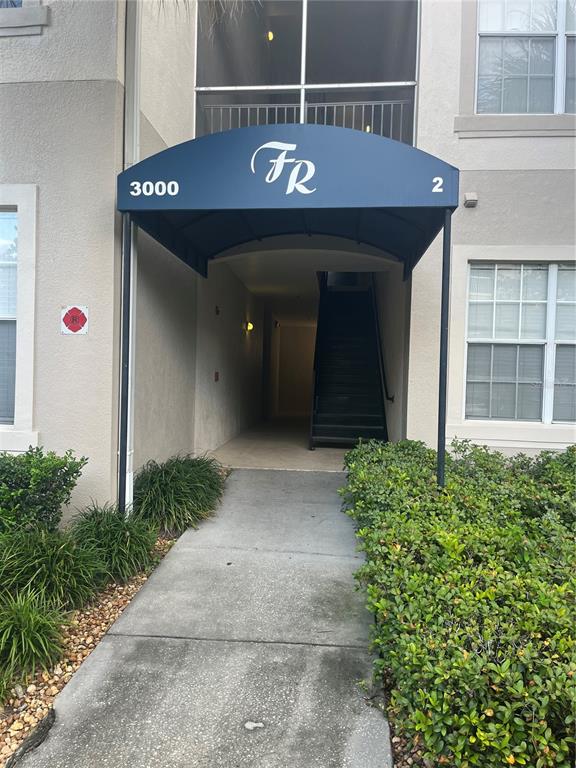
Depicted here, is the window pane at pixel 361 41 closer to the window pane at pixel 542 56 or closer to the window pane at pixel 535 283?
the window pane at pixel 542 56

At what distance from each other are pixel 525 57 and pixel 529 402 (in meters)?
4.20

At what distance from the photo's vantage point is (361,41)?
9336mm

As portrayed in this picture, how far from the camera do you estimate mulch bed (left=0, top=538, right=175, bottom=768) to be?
7.95 feet

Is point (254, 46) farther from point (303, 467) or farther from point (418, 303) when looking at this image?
point (303, 467)

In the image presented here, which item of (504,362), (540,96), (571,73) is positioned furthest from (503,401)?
(571,73)

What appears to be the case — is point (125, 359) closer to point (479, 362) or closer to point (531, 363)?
point (479, 362)

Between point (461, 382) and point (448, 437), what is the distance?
704 mm

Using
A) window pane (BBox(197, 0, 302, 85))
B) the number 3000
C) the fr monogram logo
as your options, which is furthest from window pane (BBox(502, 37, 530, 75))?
the number 3000

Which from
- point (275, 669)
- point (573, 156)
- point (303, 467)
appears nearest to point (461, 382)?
point (303, 467)

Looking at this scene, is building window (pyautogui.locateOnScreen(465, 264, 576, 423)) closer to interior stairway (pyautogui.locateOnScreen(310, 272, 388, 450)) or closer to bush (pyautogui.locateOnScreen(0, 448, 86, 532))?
interior stairway (pyautogui.locateOnScreen(310, 272, 388, 450))

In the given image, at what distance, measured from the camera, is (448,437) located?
5840 mm

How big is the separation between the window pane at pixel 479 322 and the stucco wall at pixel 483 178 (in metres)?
0.14

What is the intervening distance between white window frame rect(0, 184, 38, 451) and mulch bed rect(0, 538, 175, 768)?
1704 mm

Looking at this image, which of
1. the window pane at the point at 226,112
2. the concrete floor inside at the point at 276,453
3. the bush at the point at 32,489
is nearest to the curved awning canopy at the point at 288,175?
the bush at the point at 32,489
